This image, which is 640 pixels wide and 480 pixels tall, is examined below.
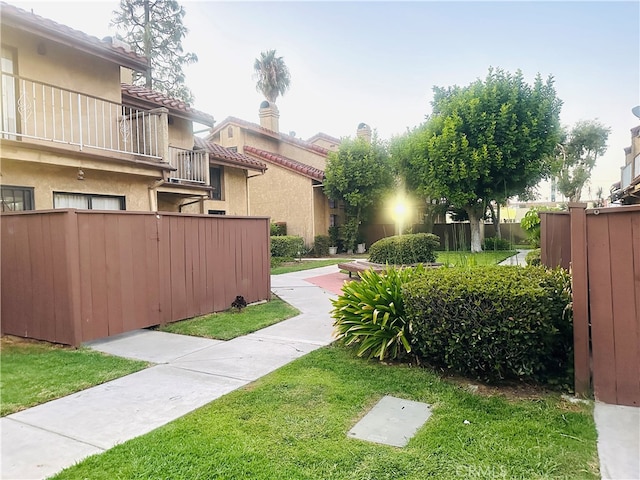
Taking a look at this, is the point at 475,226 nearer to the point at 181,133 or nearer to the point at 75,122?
the point at 181,133

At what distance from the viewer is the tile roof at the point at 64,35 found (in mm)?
7629

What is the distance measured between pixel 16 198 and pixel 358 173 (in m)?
17.1

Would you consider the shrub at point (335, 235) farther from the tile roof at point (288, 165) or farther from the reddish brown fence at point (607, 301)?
the reddish brown fence at point (607, 301)

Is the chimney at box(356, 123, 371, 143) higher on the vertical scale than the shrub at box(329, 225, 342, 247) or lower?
higher

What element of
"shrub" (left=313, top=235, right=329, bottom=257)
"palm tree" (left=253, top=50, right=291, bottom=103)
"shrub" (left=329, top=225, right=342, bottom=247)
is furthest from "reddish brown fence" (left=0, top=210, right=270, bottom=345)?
"palm tree" (left=253, top=50, right=291, bottom=103)

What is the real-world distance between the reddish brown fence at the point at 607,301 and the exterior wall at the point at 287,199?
19567mm

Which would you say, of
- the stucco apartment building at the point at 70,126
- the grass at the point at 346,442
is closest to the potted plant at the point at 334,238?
the stucco apartment building at the point at 70,126

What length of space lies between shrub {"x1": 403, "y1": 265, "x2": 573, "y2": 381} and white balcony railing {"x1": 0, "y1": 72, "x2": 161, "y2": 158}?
760 cm

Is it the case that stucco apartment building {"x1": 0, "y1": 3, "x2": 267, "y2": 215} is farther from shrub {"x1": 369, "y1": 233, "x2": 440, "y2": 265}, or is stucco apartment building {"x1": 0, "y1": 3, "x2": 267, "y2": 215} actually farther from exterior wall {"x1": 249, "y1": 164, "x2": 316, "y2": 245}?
exterior wall {"x1": 249, "y1": 164, "x2": 316, "y2": 245}

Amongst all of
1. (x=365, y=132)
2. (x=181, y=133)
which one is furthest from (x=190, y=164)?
(x=365, y=132)

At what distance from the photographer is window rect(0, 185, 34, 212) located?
7957 mm

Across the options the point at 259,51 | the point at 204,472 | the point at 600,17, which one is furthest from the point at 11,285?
the point at 259,51

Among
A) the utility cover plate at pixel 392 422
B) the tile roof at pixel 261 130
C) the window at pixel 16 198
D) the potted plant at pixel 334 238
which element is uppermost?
the tile roof at pixel 261 130

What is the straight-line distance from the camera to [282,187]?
79.3 feet
